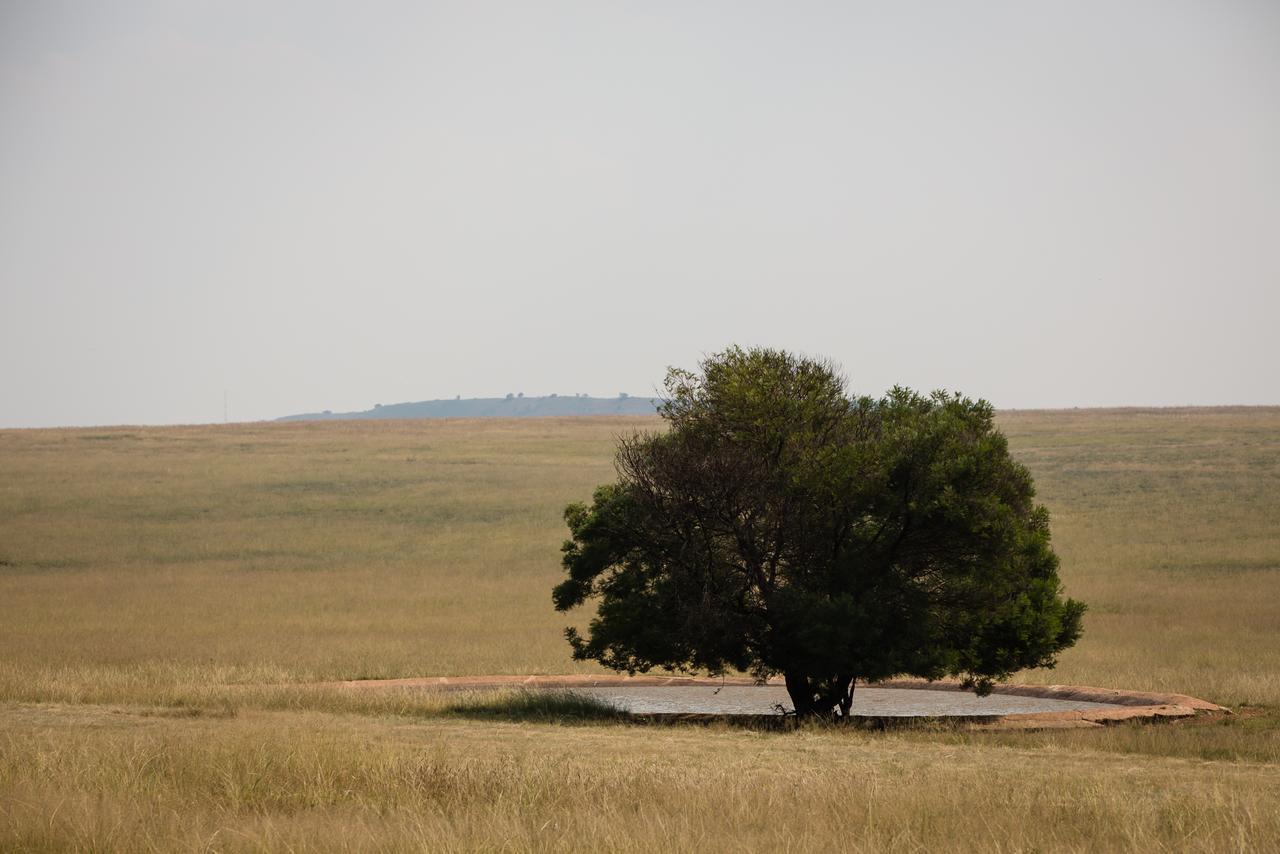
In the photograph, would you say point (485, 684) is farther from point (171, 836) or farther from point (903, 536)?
point (171, 836)

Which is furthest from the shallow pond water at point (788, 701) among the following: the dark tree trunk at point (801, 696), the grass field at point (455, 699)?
the grass field at point (455, 699)

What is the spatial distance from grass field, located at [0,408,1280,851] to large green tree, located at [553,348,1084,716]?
2.12 metres

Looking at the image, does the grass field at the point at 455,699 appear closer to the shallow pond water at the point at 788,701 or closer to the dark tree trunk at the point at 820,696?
the shallow pond water at the point at 788,701

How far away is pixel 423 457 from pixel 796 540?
69695 millimetres

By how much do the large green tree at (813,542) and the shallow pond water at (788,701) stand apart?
4.53ft

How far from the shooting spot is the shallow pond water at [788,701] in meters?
25.5

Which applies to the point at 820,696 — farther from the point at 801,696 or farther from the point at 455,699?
the point at 455,699

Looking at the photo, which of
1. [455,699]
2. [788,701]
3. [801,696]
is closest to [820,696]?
[801,696]

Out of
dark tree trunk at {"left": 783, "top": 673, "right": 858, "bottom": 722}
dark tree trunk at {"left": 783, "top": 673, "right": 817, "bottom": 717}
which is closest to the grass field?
dark tree trunk at {"left": 783, "top": 673, "right": 858, "bottom": 722}

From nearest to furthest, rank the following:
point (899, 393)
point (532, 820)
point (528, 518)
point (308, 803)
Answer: point (532, 820) → point (308, 803) → point (899, 393) → point (528, 518)

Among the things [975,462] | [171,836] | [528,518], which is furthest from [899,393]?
[528,518]

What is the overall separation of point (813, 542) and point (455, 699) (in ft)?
22.4

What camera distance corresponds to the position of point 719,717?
2345 centimetres

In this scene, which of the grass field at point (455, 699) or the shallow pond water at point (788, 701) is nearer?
the grass field at point (455, 699)
